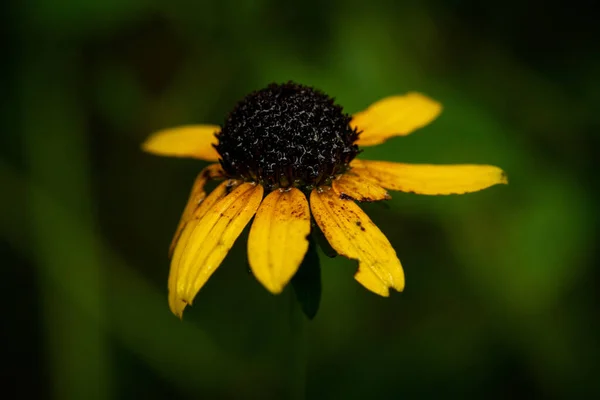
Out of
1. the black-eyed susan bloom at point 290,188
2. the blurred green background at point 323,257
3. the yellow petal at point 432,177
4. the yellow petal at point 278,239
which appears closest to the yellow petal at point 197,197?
the black-eyed susan bloom at point 290,188

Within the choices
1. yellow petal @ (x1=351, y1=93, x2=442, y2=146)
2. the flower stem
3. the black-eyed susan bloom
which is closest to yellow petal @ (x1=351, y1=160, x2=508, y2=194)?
the black-eyed susan bloom

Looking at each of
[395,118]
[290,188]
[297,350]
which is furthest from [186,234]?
[395,118]

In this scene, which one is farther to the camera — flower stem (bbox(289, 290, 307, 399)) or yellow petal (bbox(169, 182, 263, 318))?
flower stem (bbox(289, 290, 307, 399))

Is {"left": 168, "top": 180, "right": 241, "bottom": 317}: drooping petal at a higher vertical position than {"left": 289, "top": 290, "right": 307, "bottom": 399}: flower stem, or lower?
higher

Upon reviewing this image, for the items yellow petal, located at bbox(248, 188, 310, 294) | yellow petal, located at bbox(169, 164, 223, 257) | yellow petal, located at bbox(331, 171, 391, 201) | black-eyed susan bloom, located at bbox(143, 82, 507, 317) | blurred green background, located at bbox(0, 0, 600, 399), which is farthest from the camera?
blurred green background, located at bbox(0, 0, 600, 399)

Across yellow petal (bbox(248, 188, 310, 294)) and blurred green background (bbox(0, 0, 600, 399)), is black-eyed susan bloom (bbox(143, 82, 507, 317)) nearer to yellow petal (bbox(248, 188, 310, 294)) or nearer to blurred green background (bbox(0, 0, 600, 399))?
yellow petal (bbox(248, 188, 310, 294))

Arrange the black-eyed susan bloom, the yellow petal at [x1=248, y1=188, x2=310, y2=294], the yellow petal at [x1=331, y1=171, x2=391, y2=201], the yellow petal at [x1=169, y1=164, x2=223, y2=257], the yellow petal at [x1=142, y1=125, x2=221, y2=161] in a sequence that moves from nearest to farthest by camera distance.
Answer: the yellow petal at [x1=248, y1=188, x2=310, y2=294] → the black-eyed susan bloom → the yellow petal at [x1=331, y1=171, x2=391, y2=201] → the yellow petal at [x1=169, y1=164, x2=223, y2=257] → the yellow petal at [x1=142, y1=125, x2=221, y2=161]
